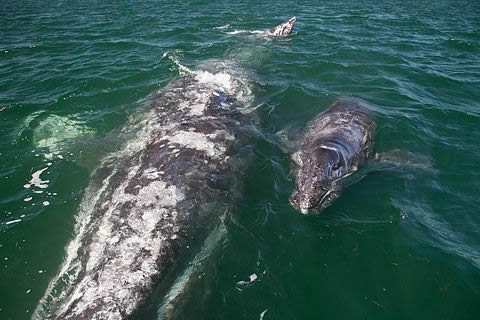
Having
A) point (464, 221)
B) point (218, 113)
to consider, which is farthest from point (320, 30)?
point (464, 221)

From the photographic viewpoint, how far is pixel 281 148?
12.6 meters

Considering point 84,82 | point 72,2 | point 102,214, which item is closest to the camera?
point 102,214

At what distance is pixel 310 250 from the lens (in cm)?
915

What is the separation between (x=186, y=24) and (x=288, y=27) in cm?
675

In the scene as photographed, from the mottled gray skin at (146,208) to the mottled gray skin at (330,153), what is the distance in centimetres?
195

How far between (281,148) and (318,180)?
2562 mm

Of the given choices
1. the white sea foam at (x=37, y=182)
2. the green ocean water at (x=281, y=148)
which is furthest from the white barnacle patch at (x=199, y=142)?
the white sea foam at (x=37, y=182)

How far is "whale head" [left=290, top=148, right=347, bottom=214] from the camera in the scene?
10.0 m

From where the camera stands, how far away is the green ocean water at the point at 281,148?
8.28m

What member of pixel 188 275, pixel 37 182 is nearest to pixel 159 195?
pixel 188 275

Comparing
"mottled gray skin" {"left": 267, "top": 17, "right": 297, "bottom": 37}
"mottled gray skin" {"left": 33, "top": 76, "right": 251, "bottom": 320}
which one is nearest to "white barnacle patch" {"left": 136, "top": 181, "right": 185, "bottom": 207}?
"mottled gray skin" {"left": 33, "top": 76, "right": 251, "bottom": 320}

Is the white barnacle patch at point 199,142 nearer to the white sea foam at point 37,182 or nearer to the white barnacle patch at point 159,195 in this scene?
the white barnacle patch at point 159,195

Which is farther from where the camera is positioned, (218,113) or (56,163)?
(218,113)

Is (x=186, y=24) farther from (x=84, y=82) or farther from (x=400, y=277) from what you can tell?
(x=400, y=277)
